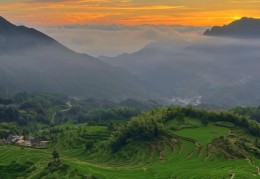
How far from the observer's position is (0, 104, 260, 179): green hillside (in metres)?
71.2

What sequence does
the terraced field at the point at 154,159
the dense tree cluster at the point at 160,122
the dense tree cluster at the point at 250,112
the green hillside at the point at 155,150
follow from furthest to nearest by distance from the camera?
the dense tree cluster at the point at 250,112
the dense tree cluster at the point at 160,122
the green hillside at the point at 155,150
the terraced field at the point at 154,159

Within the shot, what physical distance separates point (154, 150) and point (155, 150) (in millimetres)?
200

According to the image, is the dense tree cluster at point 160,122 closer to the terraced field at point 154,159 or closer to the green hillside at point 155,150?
the green hillside at point 155,150

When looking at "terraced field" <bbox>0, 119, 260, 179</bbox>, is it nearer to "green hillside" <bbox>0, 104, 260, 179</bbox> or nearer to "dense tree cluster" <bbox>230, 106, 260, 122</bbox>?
"green hillside" <bbox>0, 104, 260, 179</bbox>

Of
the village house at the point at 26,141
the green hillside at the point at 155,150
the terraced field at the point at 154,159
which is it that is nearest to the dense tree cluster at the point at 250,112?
the green hillside at the point at 155,150

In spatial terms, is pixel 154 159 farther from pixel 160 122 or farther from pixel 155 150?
pixel 160 122

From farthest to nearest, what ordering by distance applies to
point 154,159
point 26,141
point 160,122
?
point 26,141 < point 160,122 < point 154,159

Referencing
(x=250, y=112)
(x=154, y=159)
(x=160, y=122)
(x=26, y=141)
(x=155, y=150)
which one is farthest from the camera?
(x=250, y=112)

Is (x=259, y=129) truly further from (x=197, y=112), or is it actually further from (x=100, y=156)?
(x=100, y=156)

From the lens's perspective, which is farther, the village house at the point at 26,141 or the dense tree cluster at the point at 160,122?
the village house at the point at 26,141

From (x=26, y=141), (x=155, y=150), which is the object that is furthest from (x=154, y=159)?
(x=26, y=141)

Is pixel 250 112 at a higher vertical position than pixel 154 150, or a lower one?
higher

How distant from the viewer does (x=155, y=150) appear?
3600 inches

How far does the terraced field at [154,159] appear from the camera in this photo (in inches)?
2734
